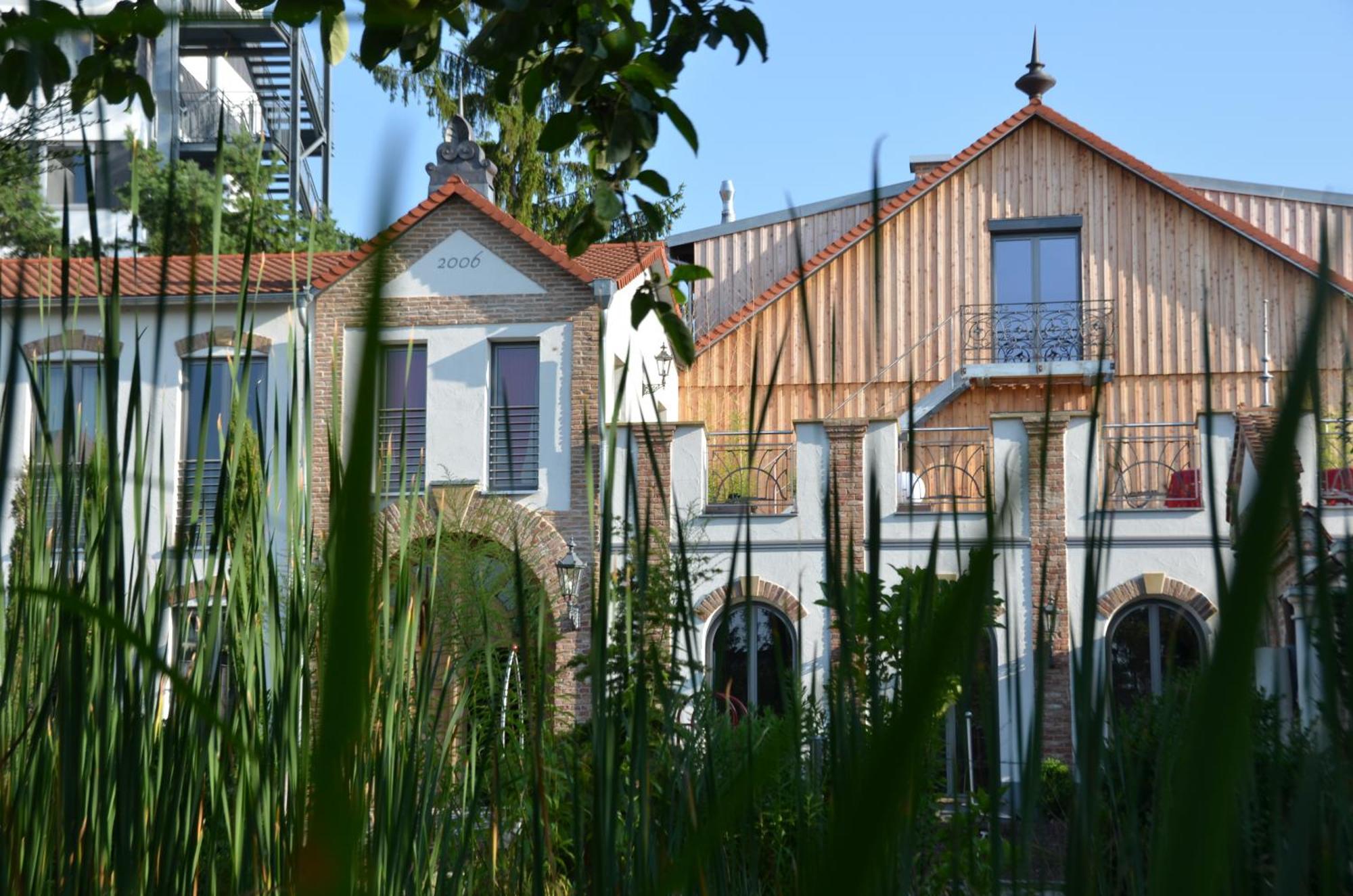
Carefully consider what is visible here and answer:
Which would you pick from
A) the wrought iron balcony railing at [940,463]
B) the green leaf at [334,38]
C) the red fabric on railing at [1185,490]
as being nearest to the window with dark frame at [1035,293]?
the wrought iron balcony railing at [940,463]

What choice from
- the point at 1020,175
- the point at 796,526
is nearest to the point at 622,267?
the point at 796,526

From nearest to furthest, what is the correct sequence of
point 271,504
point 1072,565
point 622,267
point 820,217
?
1. point 271,504
2. point 1072,565
3. point 622,267
4. point 820,217

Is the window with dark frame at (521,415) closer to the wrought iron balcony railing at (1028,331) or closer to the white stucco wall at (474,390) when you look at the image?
the white stucco wall at (474,390)

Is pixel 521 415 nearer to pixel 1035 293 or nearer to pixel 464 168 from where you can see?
pixel 464 168

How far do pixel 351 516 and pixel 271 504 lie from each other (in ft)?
4.60

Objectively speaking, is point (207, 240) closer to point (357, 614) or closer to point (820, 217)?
point (357, 614)

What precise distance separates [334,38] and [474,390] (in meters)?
12.9

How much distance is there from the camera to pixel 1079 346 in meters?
16.8

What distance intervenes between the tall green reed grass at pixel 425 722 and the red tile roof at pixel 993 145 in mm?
14802

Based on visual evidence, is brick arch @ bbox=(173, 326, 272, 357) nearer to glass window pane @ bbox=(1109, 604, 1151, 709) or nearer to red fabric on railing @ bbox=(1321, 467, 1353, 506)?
red fabric on railing @ bbox=(1321, 467, 1353, 506)

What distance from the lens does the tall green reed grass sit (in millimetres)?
326

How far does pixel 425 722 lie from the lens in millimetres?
1672

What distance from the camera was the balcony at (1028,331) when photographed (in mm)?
16734

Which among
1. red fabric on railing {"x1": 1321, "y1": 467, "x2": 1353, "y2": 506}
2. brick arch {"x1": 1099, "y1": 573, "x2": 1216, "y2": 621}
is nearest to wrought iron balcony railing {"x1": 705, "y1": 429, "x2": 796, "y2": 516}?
brick arch {"x1": 1099, "y1": 573, "x2": 1216, "y2": 621}
